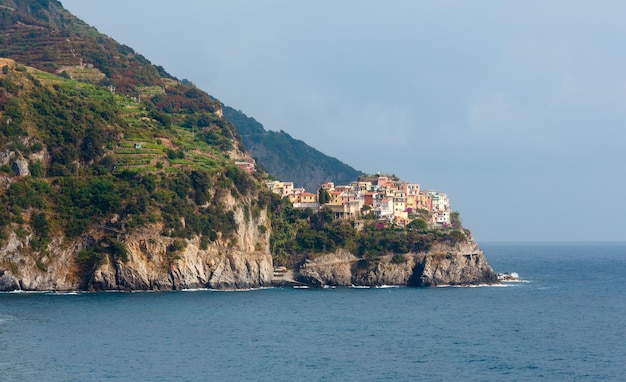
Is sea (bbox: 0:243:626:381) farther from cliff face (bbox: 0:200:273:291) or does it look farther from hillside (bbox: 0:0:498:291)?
hillside (bbox: 0:0:498:291)

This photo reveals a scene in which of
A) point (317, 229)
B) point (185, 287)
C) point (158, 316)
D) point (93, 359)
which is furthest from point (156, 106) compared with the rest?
point (93, 359)

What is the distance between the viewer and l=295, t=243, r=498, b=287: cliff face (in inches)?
4291

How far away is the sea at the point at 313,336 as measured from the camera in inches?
2260

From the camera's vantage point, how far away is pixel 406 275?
109812mm

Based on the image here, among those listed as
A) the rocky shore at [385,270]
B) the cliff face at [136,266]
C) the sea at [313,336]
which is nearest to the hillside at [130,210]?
the cliff face at [136,266]

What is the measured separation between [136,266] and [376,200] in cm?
3981

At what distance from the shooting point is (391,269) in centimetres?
10919

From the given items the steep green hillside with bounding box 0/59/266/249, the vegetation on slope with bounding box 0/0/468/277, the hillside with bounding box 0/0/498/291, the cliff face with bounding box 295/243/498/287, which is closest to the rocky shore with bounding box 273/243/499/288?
the cliff face with bounding box 295/243/498/287

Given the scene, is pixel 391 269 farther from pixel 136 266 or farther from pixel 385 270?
pixel 136 266

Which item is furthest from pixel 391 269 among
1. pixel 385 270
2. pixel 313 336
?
pixel 313 336

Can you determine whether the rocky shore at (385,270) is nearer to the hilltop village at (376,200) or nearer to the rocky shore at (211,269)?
the rocky shore at (211,269)

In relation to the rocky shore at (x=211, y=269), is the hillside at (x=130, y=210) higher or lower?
higher

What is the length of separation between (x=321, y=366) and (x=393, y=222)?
198 ft

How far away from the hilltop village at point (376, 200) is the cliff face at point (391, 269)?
856cm
